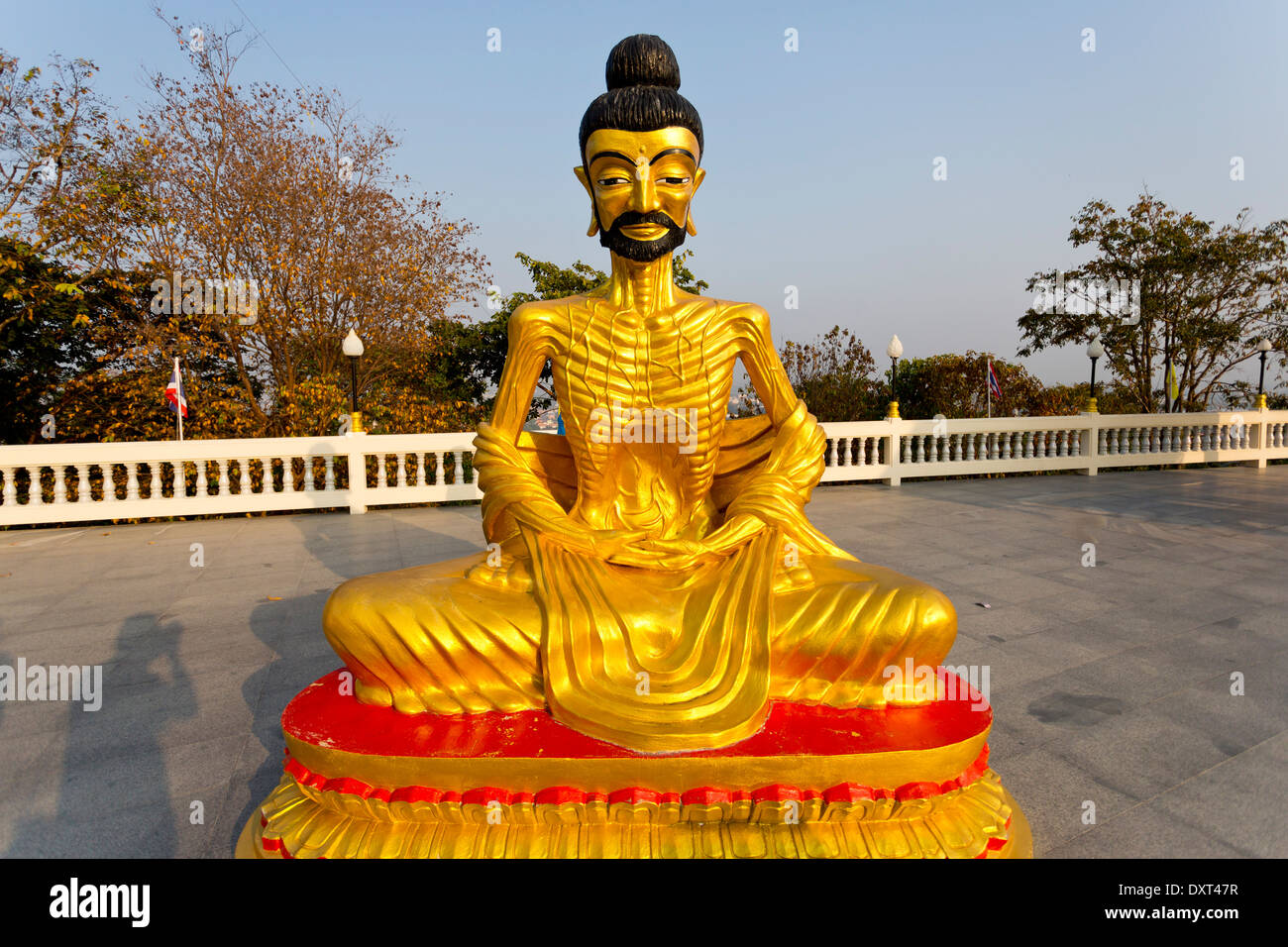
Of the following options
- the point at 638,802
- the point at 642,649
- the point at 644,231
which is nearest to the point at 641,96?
Result: the point at 644,231

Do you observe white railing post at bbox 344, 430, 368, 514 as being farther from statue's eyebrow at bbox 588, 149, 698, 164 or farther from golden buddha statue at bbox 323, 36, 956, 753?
statue's eyebrow at bbox 588, 149, 698, 164

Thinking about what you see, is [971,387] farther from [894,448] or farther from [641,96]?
[641,96]

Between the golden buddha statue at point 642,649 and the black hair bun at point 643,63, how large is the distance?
12 mm

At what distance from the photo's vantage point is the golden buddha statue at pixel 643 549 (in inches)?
93.7

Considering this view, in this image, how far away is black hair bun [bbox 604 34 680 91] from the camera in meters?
2.96

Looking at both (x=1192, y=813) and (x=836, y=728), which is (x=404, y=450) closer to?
(x=836, y=728)

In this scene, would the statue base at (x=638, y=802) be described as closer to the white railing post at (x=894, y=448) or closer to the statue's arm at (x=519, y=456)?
the statue's arm at (x=519, y=456)

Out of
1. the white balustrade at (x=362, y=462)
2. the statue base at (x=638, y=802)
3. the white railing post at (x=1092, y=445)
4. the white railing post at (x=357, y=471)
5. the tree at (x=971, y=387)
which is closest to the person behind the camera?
the statue base at (x=638, y=802)

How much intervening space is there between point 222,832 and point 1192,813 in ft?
11.7
